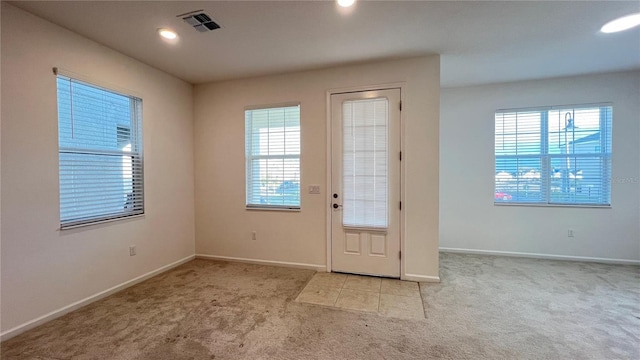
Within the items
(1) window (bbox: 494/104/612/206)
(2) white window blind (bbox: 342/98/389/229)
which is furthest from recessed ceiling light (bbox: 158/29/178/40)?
(1) window (bbox: 494/104/612/206)

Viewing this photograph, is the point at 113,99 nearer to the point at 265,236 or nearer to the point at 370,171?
the point at 265,236

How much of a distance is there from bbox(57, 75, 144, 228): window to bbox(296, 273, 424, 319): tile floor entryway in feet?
7.41

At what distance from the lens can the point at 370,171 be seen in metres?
3.18

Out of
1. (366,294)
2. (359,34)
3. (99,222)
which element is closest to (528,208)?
(366,294)

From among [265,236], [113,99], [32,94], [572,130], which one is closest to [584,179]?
[572,130]

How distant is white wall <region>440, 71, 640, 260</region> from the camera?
351 cm

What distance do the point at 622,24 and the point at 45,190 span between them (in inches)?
207

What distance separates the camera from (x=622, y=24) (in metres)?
2.33

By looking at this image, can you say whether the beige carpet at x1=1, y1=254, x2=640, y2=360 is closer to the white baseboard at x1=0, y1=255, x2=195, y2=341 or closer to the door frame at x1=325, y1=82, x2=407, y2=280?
the white baseboard at x1=0, y1=255, x2=195, y2=341

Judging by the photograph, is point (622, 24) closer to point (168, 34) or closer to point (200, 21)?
point (200, 21)

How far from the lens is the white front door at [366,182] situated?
311 cm

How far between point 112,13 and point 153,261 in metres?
2.67

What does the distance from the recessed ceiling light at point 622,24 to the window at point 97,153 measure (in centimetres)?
482

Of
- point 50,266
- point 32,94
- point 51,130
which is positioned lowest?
point 50,266
